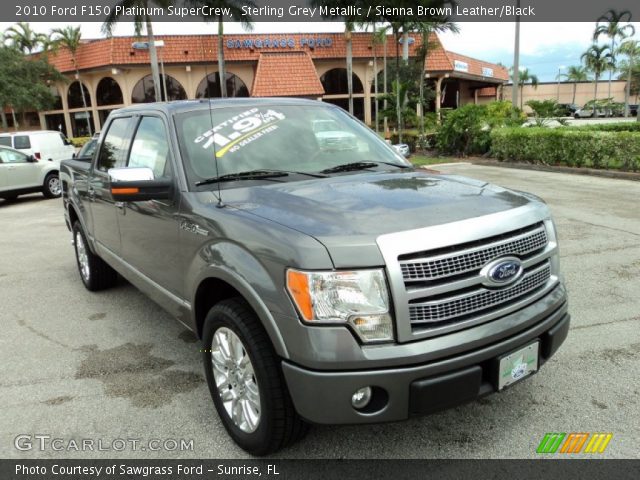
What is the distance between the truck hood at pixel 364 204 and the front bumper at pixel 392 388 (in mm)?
478

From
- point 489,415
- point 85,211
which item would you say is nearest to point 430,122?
point 85,211

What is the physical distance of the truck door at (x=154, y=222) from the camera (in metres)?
3.24

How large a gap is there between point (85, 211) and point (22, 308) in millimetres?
1171

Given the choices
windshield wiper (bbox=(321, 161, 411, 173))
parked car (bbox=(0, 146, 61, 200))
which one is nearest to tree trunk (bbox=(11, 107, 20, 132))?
parked car (bbox=(0, 146, 61, 200))

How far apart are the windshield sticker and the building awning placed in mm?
27235

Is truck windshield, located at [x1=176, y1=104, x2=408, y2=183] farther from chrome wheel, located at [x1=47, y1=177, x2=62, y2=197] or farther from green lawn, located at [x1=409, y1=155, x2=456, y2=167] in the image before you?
green lawn, located at [x1=409, y1=155, x2=456, y2=167]

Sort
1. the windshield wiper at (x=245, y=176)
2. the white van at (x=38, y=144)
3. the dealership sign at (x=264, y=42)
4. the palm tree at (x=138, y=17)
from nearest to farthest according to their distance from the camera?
the windshield wiper at (x=245, y=176), the white van at (x=38, y=144), the palm tree at (x=138, y=17), the dealership sign at (x=264, y=42)

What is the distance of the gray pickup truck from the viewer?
85.8 inches

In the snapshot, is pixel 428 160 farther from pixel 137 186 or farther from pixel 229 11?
pixel 137 186

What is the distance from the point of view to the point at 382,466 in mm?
2623

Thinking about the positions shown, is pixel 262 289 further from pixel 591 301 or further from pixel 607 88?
pixel 607 88

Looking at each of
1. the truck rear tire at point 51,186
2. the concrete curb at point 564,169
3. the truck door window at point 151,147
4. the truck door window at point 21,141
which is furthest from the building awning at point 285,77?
the truck door window at point 151,147

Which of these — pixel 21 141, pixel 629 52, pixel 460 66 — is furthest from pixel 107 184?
pixel 629 52

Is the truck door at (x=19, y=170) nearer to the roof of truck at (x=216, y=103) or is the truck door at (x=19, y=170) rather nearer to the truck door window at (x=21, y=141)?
the truck door window at (x=21, y=141)
